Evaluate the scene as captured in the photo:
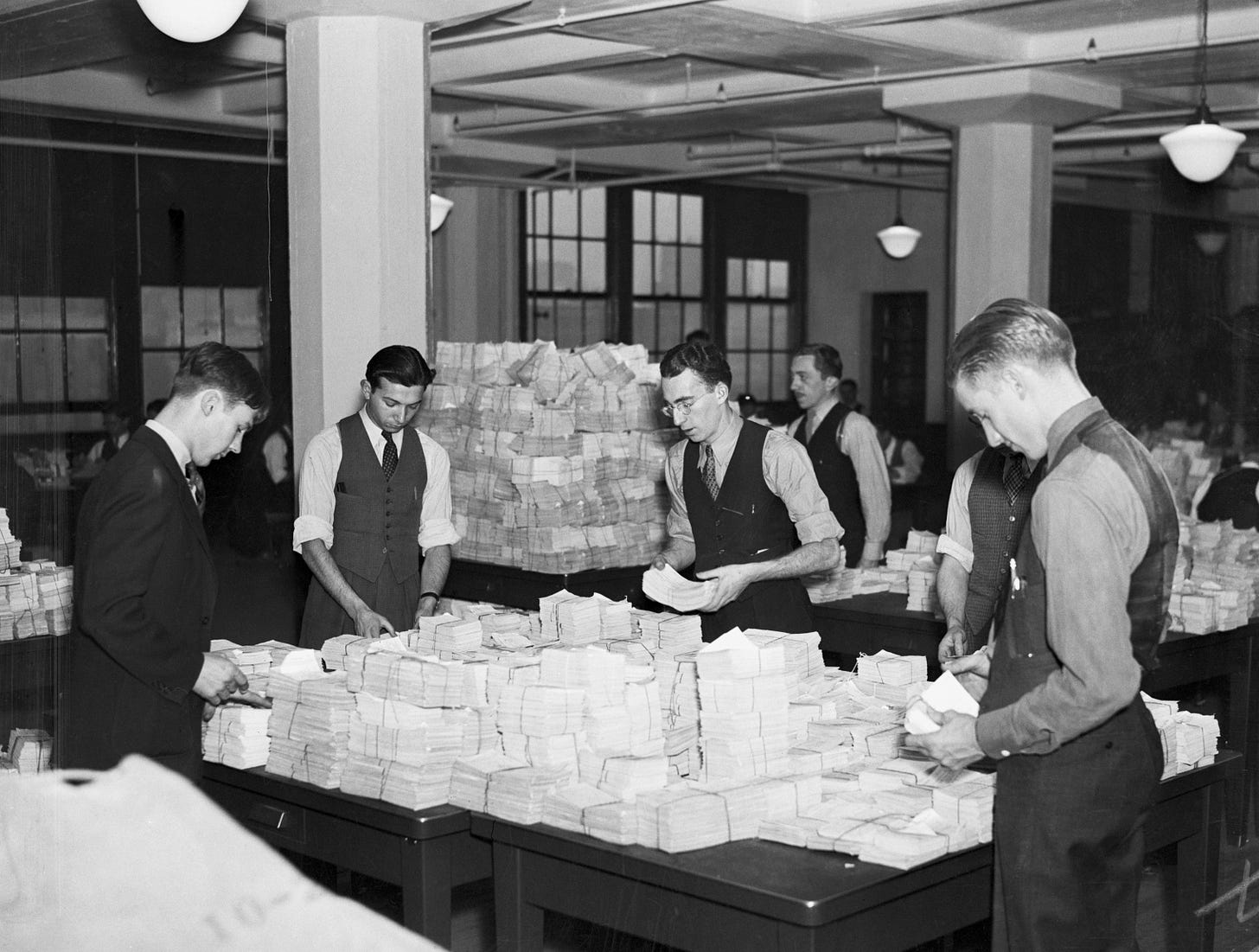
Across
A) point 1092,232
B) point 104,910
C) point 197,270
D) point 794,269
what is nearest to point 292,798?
point 104,910

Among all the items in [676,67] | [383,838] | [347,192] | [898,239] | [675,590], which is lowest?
[383,838]

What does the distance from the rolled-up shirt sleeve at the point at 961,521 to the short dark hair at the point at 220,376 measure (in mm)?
2445

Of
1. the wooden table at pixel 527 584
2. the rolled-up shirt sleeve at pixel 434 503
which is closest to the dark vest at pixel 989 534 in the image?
the rolled-up shirt sleeve at pixel 434 503

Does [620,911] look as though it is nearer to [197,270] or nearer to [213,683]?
[213,683]

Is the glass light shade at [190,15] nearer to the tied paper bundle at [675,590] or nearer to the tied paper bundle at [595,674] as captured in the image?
the tied paper bundle at [675,590]

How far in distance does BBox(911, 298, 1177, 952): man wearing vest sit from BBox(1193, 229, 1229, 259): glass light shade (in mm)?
8177

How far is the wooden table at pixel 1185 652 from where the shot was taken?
568cm

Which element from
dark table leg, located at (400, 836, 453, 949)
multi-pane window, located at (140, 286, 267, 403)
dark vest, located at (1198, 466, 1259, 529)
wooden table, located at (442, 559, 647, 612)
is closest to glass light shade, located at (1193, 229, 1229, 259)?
dark vest, located at (1198, 466, 1259, 529)

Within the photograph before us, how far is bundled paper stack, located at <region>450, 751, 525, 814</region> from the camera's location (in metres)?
3.32

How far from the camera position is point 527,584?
272 inches

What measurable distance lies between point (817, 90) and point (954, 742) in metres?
8.13

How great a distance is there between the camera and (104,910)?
2.04 m

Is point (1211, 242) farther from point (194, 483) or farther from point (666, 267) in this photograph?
point (194, 483)

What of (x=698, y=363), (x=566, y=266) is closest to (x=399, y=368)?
(x=698, y=363)
